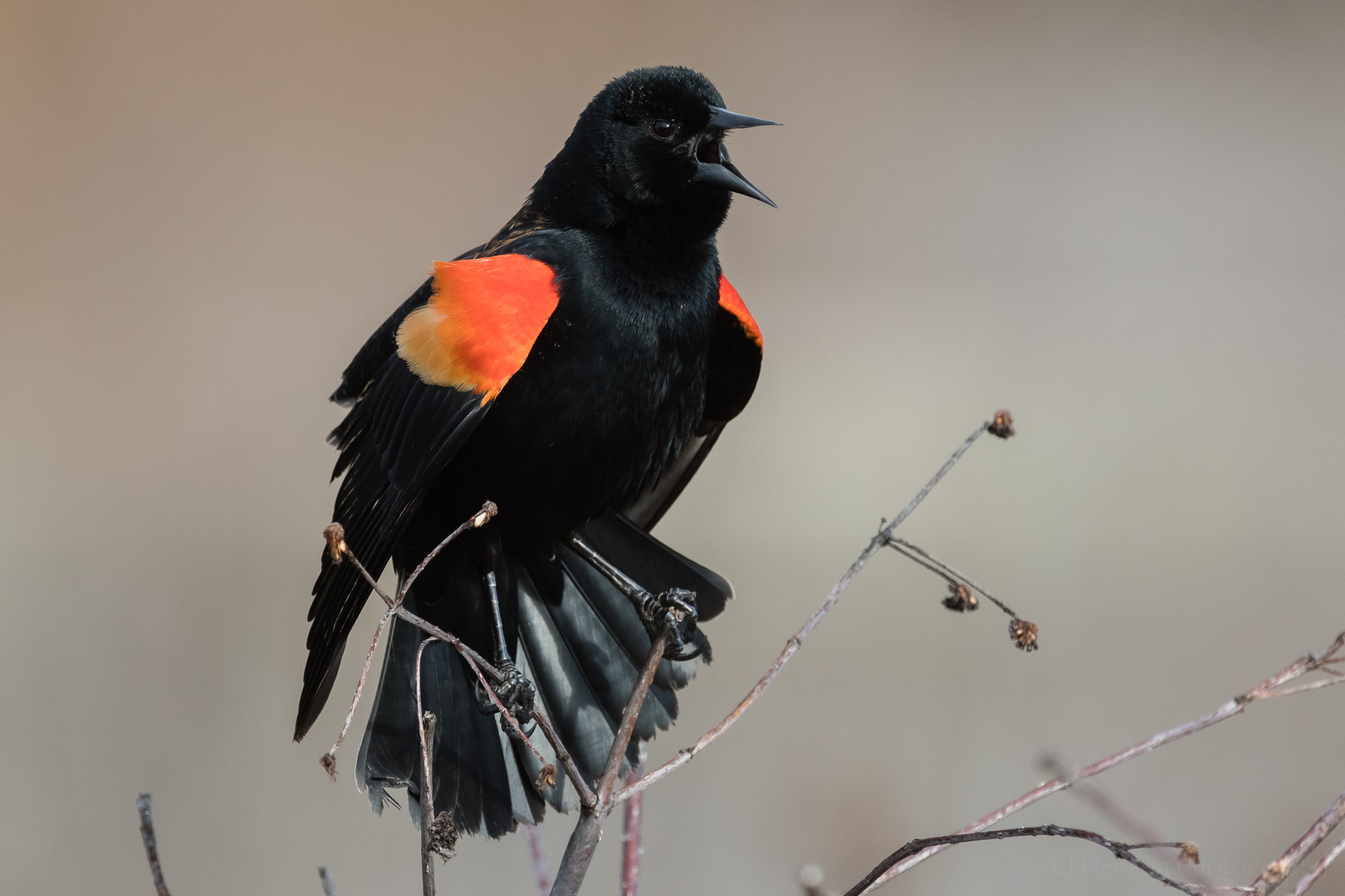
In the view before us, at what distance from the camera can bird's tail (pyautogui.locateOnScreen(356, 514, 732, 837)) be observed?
3.32 ft

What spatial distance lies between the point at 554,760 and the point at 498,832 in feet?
0.30

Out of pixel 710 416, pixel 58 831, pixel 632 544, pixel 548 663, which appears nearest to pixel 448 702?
pixel 548 663

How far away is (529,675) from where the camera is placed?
112 cm

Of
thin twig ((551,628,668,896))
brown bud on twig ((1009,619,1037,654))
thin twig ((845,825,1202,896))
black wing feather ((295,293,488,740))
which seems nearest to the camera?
thin twig ((845,825,1202,896))

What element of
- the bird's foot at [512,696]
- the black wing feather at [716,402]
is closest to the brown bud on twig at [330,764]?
the bird's foot at [512,696]

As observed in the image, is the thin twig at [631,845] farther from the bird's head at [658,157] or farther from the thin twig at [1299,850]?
the bird's head at [658,157]

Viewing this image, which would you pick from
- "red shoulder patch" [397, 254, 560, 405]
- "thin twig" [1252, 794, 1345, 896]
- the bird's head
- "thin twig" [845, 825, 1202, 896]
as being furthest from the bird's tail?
"thin twig" [1252, 794, 1345, 896]

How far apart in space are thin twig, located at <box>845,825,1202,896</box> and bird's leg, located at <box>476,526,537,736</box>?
1.57 feet

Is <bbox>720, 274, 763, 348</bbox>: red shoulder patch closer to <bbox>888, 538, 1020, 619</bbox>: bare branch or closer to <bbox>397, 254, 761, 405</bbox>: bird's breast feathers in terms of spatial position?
<bbox>397, 254, 761, 405</bbox>: bird's breast feathers

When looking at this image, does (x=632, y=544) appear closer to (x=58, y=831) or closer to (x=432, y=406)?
(x=432, y=406)

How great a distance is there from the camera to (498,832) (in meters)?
1.01

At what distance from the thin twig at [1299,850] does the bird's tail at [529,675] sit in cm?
61

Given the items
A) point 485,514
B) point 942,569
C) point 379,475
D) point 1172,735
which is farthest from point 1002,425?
point 379,475

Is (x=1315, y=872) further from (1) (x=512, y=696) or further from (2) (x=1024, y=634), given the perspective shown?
(1) (x=512, y=696)
